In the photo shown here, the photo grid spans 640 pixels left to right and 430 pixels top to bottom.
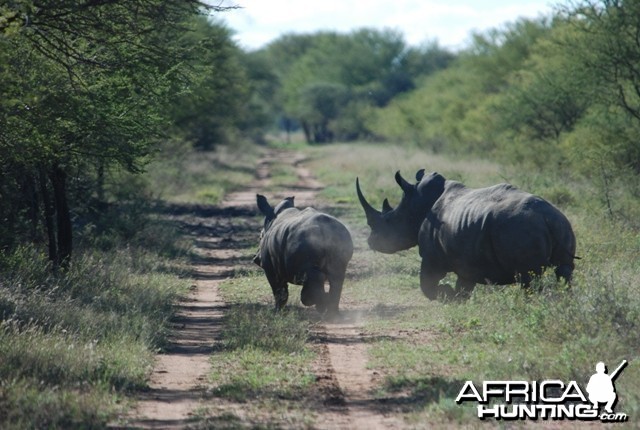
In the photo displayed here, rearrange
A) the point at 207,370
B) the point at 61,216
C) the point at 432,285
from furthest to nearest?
the point at 61,216, the point at 432,285, the point at 207,370

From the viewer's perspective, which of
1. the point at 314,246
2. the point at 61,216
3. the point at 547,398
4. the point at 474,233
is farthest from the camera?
the point at 61,216

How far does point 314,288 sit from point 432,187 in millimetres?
2657

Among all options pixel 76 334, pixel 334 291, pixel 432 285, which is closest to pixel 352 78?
pixel 432 285

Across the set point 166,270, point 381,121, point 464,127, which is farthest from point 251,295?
point 381,121

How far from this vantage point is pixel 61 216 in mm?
14719

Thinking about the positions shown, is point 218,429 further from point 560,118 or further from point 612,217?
point 560,118

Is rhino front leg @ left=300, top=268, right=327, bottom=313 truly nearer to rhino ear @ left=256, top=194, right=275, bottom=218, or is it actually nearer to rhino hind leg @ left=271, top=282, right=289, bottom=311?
rhino hind leg @ left=271, top=282, right=289, bottom=311

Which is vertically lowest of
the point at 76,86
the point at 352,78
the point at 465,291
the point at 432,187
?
the point at 465,291

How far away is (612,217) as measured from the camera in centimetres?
1862

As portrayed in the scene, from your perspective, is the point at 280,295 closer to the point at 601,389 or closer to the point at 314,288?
the point at 314,288

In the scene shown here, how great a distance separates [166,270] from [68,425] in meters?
9.47

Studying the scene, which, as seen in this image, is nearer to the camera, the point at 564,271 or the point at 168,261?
the point at 564,271

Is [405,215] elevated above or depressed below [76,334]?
above

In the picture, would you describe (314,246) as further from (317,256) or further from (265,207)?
(265,207)
